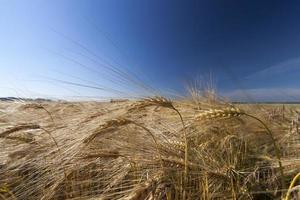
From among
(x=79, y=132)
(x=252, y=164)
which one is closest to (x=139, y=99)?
(x=79, y=132)

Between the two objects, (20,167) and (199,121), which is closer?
(199,121)

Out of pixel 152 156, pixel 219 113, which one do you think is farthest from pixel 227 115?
pixel 152 156

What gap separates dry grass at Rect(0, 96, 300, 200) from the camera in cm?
166

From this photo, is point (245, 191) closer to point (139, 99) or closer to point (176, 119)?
point (176, 119)

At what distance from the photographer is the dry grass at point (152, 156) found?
1.66 metres

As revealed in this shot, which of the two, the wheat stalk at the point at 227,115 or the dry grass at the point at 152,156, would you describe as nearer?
the wheat stalk at the point at 227,115

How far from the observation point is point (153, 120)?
2248mm

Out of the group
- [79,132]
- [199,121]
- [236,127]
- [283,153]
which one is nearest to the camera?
[199,121]

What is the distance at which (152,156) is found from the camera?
177 cm

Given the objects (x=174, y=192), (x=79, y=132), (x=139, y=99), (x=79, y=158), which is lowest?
(x=174, y=192)

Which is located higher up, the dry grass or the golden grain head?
the golden grain head

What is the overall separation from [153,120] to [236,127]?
562 millimetres

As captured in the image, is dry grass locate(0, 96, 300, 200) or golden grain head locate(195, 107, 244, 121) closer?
golden grain head locate(195, 107, 244, 121)

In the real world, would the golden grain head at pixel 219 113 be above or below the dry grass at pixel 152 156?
above
